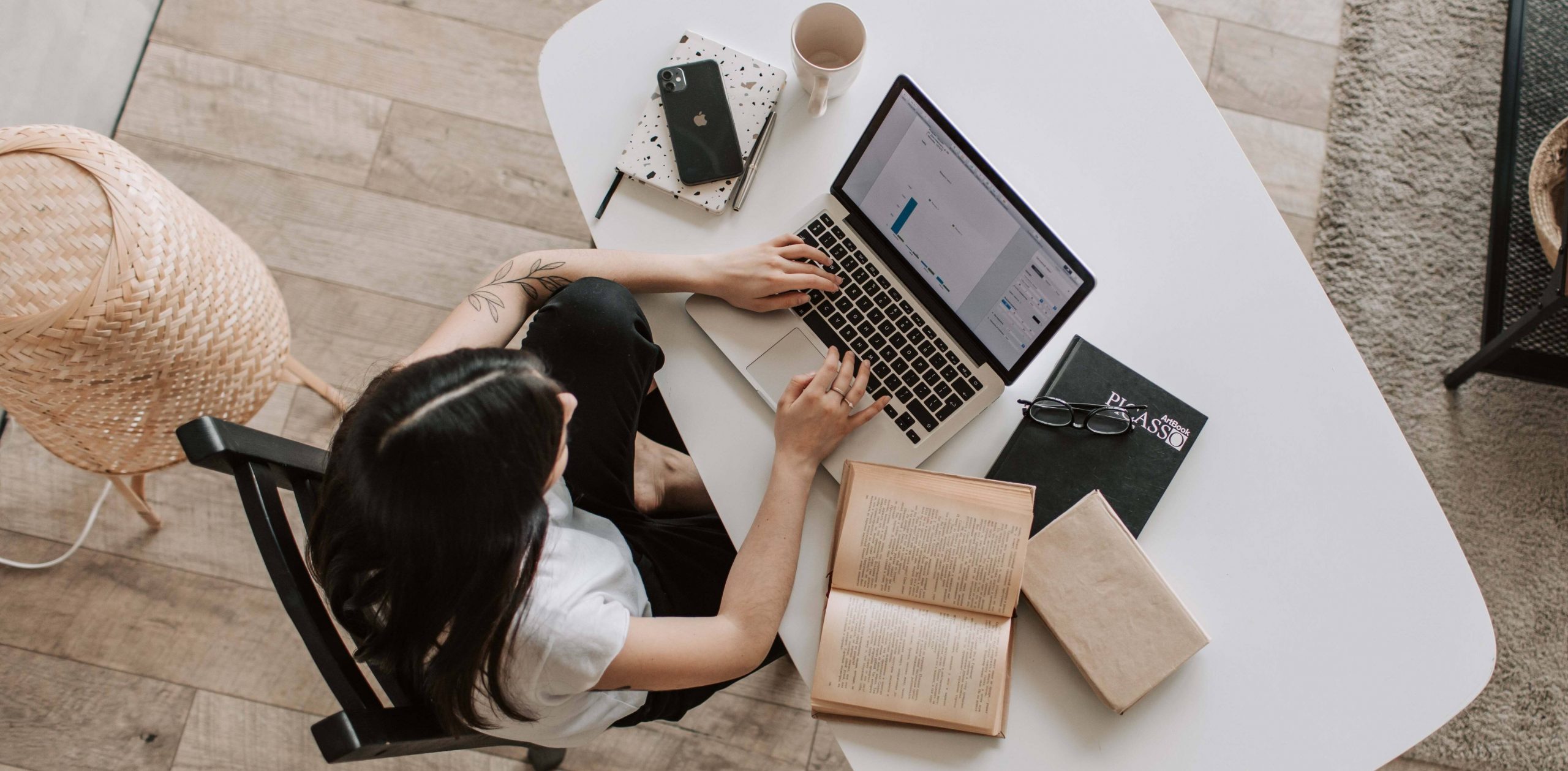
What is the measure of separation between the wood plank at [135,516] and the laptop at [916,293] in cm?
104

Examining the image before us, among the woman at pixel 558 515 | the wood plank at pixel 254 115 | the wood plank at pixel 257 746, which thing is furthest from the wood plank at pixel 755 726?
the wood plank at pixel 254 115

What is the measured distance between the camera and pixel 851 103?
1021 millimetres

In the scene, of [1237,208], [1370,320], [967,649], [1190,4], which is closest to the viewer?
[967,649]

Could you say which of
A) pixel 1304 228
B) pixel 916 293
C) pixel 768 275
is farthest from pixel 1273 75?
pixel 768 275

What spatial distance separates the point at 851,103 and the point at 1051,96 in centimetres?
23

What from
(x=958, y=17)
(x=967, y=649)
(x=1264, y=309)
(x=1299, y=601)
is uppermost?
(x=958, y=17)

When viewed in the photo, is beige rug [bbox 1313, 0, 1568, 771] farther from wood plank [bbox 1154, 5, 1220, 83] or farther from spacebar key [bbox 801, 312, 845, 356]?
spacebar key [bbox 801, 312, 845, 356]

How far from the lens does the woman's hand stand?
0.95 m

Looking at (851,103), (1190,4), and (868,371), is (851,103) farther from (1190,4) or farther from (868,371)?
(1190,4)

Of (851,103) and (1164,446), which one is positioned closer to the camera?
(1164,446)

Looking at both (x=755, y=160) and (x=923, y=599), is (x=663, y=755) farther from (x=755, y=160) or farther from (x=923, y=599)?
(x=755, y=160)

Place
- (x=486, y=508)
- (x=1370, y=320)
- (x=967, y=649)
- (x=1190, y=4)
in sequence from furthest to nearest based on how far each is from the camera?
(x=1190, y=4)
(x=1370, y=320)
(x=967, y=649)
(x=486, y=508)

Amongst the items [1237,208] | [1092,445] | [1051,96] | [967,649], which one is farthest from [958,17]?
[967,649]

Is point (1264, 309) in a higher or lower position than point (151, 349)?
higher
